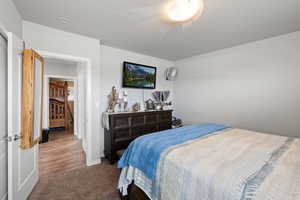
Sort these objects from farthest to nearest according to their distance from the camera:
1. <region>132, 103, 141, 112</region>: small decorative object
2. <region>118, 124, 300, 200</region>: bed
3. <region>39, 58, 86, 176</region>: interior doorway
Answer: <region>132, 103, 141, 112</region>: small decorative object → <region>39, 58, 86, 176</region>: interior doorway → <region>118, 124, 300, 200</region>: bed

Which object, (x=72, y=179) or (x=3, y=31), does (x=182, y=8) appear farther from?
(x=72, y=179)

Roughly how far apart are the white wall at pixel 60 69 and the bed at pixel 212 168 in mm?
4033

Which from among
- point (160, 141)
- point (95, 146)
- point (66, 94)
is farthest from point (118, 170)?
point (66, 94)

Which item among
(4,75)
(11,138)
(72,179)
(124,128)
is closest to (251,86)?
(124,128)

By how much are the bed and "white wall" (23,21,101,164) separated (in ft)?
4.14

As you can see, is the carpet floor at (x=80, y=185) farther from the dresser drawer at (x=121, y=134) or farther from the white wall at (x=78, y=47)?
the dresser drawer at (x=121, y=134)

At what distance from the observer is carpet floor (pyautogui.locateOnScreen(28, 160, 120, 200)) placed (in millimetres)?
1701

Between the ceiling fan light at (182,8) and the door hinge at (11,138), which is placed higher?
the ceiling fan light at (182,8)

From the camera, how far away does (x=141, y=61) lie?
3562 millimetres

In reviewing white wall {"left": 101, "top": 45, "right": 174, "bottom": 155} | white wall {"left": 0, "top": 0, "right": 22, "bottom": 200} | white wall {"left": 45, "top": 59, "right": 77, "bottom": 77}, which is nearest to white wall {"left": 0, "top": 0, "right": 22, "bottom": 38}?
white wall {"left": 0, "top": 0, "right": 22, "bottom": 200}

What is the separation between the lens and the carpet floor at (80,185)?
1.70 metres

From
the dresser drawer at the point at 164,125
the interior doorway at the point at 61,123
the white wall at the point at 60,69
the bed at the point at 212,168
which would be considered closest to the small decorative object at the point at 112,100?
the interior doorway at the point at 61,123

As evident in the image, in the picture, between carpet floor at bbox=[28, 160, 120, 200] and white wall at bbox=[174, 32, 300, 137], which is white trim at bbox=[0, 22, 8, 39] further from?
white wall at bbox=[174, 32, 300, 137]

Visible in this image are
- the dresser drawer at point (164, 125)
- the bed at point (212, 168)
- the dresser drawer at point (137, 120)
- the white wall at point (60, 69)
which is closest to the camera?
the bed at point (212, 168)
